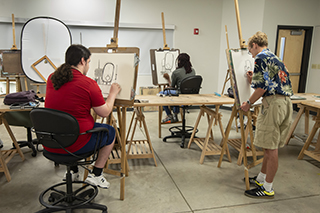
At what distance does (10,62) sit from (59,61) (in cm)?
81

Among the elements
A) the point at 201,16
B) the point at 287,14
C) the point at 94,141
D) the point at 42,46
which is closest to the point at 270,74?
the point at 94,141

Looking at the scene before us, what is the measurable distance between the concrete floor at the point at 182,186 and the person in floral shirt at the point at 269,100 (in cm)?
24

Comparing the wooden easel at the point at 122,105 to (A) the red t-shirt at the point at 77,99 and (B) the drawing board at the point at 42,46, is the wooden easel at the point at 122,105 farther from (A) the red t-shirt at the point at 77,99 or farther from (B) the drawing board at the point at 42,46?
(B) the drawing board at the point at 42,46

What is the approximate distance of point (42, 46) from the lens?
14.2 feet

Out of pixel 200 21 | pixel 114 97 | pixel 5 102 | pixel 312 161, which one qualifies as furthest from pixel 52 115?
pixel 200 21

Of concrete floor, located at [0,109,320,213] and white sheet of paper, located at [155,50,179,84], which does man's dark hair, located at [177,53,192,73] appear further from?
concrete floor, located at [0,109,320,213]

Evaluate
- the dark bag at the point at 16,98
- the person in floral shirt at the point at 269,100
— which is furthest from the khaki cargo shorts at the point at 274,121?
the dark bag at the point at 16,98

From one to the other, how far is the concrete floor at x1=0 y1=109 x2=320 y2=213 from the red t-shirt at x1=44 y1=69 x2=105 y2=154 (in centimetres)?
73

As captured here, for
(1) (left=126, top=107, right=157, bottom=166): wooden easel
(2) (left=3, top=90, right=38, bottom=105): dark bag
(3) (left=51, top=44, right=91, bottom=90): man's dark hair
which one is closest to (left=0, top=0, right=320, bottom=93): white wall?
(1) (left=126, top=107, right=157, bottom=166): wooden easel

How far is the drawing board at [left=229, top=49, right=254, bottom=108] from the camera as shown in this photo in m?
2.25

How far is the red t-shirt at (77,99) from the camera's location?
5.34ft

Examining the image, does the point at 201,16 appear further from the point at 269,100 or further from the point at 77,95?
the point at 77,95

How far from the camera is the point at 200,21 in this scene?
5.82m

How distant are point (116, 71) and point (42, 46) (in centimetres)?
290
